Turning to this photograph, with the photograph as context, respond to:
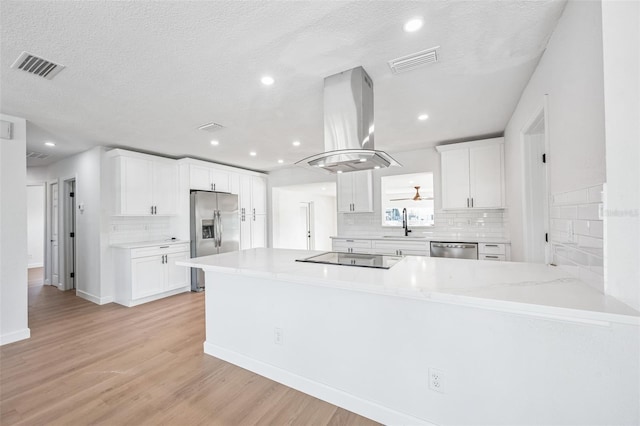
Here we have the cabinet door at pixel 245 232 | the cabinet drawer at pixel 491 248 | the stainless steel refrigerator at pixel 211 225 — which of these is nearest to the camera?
the cabinet drawer at pixel 491 248

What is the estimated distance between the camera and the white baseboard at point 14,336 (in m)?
2.92

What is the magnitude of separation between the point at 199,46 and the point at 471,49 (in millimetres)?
1855

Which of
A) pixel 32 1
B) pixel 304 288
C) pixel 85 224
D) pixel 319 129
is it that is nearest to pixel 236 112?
pixel 319 129

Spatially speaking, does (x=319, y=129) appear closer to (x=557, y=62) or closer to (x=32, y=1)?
(x=557, y=62)

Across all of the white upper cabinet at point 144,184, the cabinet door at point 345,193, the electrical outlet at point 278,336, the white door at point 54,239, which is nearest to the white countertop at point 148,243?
the white upper cabinet at point 144,184

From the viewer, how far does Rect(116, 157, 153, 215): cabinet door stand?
4.23 m

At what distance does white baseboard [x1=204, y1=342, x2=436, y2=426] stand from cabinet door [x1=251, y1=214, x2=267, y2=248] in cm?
386

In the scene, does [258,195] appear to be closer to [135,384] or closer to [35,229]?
[135,384]

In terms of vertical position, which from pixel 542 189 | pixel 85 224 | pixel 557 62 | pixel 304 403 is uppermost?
A: pixel 557 62

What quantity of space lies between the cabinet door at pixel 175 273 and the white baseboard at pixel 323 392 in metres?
2.53

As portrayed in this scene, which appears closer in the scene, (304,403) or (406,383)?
(406,383)

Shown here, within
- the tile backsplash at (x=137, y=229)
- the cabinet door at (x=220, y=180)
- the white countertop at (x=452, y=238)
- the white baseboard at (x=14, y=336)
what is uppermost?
the cabinet door at (x=220, y=180)

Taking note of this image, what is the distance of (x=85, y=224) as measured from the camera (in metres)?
4.57

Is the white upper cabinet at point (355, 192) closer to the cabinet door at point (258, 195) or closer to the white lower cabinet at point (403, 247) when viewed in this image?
the white lower cabinet at point (403, 247)
